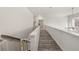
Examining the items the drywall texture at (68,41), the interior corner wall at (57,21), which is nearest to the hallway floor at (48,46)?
the drywall texture at (68,41)

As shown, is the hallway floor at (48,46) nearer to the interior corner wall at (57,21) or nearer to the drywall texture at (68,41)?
the drywall texture at (68,41)

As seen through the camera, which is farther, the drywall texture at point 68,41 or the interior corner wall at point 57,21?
the interior corner wall at point 57,21

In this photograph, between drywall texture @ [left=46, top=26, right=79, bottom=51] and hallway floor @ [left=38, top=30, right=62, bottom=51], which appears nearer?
drywall texture @ [left=46, top=26, right=79, bottom=51]

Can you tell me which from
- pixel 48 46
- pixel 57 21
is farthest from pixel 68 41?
pixel 57 21

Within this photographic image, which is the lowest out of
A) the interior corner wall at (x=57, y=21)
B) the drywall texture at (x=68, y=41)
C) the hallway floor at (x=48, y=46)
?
the hallway floor at (x=48, y=46)

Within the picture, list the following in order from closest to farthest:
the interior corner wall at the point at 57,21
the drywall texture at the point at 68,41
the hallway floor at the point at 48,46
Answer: the drywall texture at the point at 68,41 < the hallway floor at the point at 48,46 < the interior corner wall at the point at 57,21

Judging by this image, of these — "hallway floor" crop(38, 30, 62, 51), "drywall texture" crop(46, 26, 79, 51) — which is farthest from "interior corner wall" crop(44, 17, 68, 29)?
"drywall texture" crop(46, 26, 79, 51)

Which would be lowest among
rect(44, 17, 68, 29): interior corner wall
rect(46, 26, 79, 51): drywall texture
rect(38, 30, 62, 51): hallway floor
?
rect(38, 30, 62, 51): hallway floor

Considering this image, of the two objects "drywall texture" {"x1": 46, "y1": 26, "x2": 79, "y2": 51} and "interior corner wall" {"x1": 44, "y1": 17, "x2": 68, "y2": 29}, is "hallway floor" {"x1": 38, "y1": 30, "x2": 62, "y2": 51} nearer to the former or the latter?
"drywall texture" {"x1": 46, "y1": 26, "x2": 79, "y2": 51}

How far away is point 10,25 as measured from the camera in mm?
3998

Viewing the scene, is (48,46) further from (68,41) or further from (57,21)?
(57,21)

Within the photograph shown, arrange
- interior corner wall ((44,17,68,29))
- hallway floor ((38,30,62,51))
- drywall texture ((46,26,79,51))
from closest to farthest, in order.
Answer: drywall texture ((46,26,79,51)) < hallway floor ((38,30,62,51)) < interior corner wall ((44,17,68,29))
